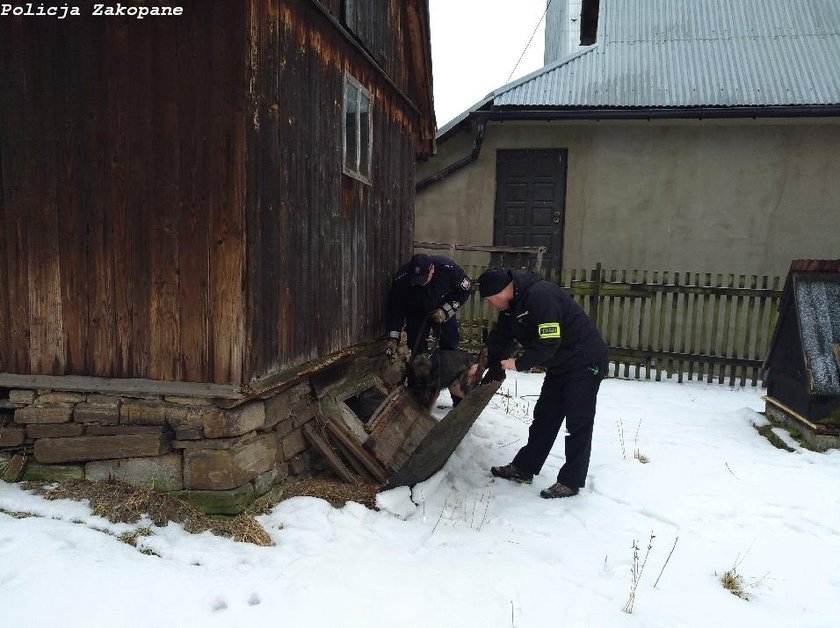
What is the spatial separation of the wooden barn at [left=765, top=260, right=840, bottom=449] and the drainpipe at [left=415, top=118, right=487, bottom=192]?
234 inches

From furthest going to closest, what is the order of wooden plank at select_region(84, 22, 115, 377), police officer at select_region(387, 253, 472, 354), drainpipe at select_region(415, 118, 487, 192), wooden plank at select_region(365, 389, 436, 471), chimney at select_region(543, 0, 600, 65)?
chimney at select_region(543, 0, 600, 65) → drainpipe at select_region(415, 118, 487, 192) → police officer at select_region(387, 253, 472, 354) → wooden plank at select_region(365, 389, 436, 471) → wooden plank at select_region(84, 22, 115, 377)

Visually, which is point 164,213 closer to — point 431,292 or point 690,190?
point 431,292

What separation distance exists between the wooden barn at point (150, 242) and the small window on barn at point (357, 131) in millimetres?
1053

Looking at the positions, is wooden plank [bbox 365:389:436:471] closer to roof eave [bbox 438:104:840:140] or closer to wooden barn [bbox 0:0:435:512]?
wooden barn [bbox 0:0:435:512]

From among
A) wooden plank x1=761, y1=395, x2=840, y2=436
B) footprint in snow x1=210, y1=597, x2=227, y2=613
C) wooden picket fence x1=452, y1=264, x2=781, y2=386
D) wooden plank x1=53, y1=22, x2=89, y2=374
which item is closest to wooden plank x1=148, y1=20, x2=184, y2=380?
wooden plank x1=53, y1=22, x2=89, y2=374

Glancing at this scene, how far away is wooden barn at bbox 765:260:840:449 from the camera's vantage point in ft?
16.8

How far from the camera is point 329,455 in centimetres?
429

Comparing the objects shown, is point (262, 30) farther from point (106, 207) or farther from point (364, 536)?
point (364, 536)

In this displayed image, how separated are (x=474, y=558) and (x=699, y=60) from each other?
37.3 feet

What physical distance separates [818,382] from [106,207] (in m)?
6.36

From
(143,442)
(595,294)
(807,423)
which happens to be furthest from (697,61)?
(143,442)

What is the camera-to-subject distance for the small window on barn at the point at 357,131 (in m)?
4.98

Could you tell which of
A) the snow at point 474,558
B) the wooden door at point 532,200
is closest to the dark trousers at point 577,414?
the snow at point 474,558

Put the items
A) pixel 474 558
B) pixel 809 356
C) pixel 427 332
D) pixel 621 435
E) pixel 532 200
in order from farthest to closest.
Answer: pixel 532 200 < pixel 427 332 < pixel 621 435 < pixel 809 356 < pixel 474 558
